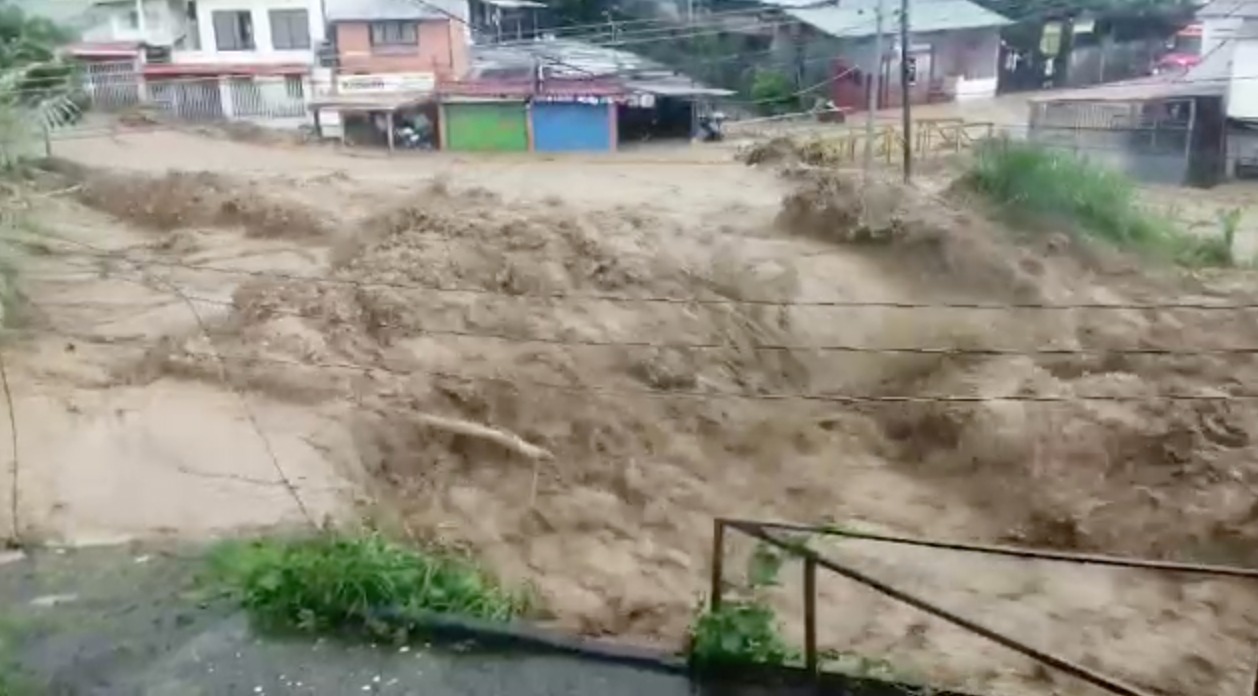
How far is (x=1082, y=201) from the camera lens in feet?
32.6

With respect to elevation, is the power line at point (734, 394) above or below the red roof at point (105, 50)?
below

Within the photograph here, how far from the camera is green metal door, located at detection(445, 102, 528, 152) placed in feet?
29.2

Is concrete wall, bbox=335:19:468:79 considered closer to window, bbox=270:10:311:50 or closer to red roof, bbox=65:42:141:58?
window, bbox=270:10:311:50

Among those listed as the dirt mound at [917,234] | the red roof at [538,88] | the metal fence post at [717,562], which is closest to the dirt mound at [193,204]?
the red roof at [538,88]

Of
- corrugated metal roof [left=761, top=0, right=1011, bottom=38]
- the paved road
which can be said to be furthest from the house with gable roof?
the paved road

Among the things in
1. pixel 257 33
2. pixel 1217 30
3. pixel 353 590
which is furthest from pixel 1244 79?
pixel 353 590

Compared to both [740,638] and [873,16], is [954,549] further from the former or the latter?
[873,16]

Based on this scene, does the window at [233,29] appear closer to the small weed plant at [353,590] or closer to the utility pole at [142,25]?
the utility pole at [142,25]

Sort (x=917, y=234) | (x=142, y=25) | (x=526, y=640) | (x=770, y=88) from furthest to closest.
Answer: (x=917, y=234), (x=770, y=88), (x=142, y=25), (x=526, y=640)

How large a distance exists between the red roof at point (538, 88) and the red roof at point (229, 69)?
1005mm

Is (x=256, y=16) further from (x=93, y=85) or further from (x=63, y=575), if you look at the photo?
(x=63, y=575)

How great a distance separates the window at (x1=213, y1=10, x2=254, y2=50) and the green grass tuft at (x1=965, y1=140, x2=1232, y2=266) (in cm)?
549

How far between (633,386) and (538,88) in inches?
84.9

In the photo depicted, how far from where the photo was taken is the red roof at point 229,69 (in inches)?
335
